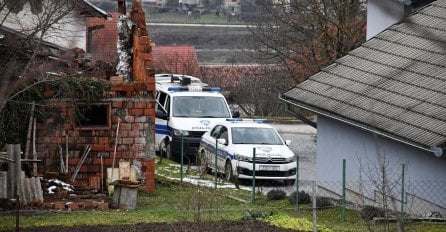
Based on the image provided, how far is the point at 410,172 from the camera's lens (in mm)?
18781

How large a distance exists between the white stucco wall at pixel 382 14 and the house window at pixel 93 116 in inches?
230

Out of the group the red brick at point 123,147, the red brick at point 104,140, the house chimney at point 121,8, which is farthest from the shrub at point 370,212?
the house chimney at point 121,8

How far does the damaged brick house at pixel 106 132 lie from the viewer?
22297 millimetres

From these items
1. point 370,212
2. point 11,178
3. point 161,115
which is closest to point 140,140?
point 11,178

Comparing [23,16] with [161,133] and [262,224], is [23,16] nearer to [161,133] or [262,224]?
[161,133]

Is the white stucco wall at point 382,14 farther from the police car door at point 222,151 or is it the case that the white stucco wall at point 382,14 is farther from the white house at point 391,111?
the police car door at point 222,151

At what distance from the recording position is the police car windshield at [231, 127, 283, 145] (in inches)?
1078

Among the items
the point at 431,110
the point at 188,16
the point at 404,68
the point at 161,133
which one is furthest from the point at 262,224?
the point at 188,16

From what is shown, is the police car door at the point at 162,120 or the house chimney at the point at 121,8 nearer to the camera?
the house chimney at the point at 121,8

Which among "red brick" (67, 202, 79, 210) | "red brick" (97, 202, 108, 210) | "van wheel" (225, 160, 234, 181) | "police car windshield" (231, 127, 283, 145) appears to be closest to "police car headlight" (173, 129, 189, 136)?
"police car windshield" (231, 127, 283, 145)

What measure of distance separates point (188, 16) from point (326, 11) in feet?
159

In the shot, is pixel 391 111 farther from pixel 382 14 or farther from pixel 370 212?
pixel 382 14

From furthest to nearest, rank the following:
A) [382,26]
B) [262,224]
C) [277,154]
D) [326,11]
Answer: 1. [326,11]
2. [277,154]
3. [382,26]
4. [262,224]

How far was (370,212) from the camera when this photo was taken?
59.4 feet
